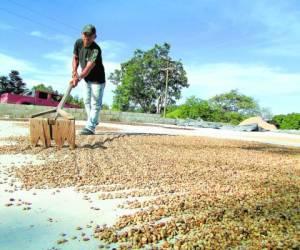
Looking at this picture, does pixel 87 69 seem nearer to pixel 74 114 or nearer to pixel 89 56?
pixel 89 56

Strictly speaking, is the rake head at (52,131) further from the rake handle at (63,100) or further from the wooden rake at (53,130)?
the rake handle at (63,100)

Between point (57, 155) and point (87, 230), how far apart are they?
245 centimetres

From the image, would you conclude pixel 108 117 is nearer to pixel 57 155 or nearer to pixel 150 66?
pixel 57 155

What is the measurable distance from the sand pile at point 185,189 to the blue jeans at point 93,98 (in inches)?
42.8

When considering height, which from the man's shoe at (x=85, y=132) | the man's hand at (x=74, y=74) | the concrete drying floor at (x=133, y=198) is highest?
Result: the man's hand at (x=74, y=74)

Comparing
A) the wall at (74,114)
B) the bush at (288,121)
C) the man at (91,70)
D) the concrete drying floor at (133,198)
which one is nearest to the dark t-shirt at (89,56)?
the man at (91,70)

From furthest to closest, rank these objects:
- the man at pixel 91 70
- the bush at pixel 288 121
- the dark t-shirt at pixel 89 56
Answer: the bush at pixel 288 121
the dark t-shirt at pixel 89 56
the man at pixel 91 70

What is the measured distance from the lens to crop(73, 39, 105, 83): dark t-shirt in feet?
20.2

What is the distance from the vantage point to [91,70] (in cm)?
626

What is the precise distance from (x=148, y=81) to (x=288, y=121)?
28373 millimetres

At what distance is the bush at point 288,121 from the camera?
20.7 meters

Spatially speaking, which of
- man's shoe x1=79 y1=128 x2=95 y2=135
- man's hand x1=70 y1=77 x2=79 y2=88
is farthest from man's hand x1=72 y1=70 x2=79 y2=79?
man's shoe x1=79 y1=128 x2=95 y2=135

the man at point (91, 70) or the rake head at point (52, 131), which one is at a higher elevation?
the man at point (91, 70)

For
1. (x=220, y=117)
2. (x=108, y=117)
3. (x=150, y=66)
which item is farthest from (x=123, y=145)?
(x=150, y=66)
